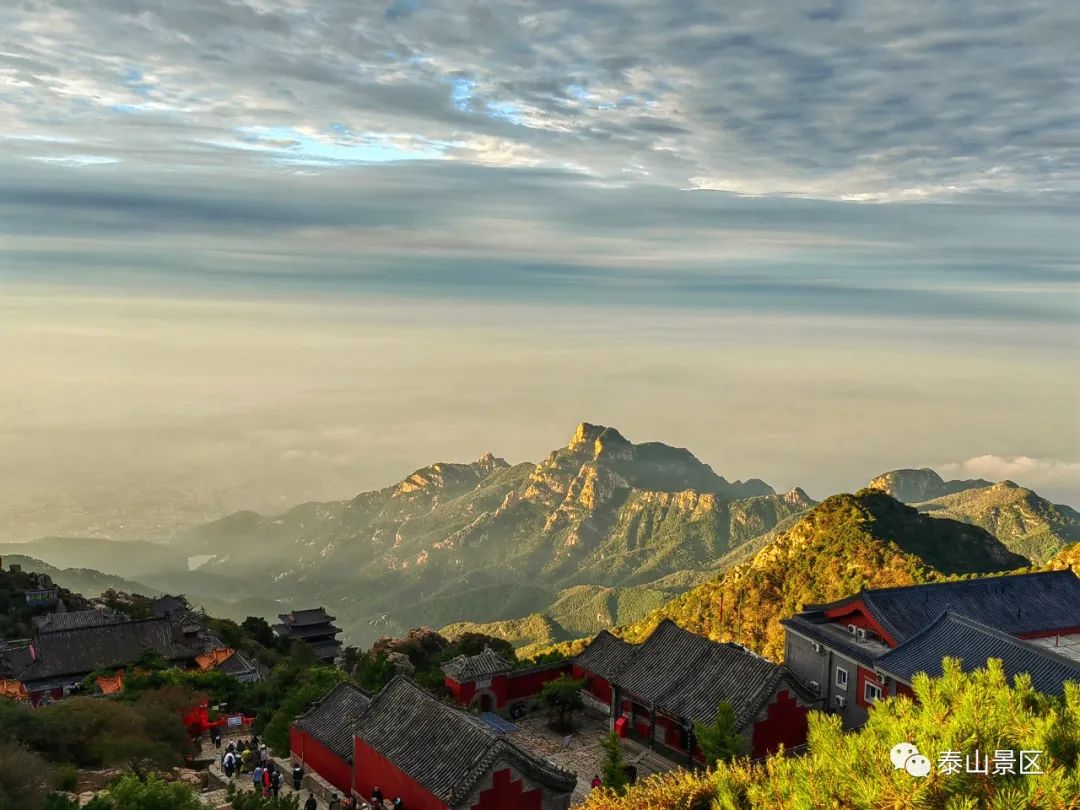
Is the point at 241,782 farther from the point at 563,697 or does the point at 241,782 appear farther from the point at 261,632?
the point at 261,632

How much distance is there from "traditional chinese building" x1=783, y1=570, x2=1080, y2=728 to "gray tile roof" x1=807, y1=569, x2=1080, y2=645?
0.05m

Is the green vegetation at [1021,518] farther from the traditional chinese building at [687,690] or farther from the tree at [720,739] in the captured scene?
the tree at [720,739]

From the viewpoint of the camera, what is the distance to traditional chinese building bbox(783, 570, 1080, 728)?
3033cm

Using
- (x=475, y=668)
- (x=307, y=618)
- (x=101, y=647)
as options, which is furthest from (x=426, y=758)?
(x=307, y=618)

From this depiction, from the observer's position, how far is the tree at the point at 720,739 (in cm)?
2669

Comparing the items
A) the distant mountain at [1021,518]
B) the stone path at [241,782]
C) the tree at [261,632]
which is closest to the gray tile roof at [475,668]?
the stone path at [241,782]

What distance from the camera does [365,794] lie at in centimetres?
2527

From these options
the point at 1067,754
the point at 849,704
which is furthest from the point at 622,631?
the point at 1067,754

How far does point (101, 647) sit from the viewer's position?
183 feet

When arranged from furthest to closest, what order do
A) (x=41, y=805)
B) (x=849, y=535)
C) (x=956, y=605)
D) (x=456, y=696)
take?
1. (x=849, y=535)
2. (x=956, y=605)
3. (x=456, y=696)
4. (x=41, y=805)

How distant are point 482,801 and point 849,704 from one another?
18274mm

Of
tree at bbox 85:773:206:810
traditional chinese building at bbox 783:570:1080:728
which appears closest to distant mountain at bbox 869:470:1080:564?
traditional chinese building at bbox 783:570:1080:728

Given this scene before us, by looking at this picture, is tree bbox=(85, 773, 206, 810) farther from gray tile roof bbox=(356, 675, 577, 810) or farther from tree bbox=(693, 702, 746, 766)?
tree bbox=(693, 702, 746, 766)

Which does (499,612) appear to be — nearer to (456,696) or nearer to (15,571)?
(15,571)
